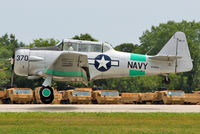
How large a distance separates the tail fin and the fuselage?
445mm

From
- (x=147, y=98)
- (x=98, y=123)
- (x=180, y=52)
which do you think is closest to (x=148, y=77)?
(x=147, y=98)

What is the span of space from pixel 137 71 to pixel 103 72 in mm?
1998

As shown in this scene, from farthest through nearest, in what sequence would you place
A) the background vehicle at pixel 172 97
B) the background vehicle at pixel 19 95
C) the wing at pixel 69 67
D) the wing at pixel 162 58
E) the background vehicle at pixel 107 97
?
the background vehicle at pixel 172 97
the background vehicle at pixel 107 97
the background vehicle at pixel 19 95
the wing at pixel 162 58
the wing at pixel 69 67

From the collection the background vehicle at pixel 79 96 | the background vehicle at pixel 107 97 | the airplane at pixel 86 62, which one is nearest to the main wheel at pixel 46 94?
the airplane at pixel 86 62

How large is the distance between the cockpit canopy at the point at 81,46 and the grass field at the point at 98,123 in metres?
5.16

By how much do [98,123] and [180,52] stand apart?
10.4 meters

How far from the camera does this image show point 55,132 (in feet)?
34.9

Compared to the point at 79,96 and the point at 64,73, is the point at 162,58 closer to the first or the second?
the point at 64,73

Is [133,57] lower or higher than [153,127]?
higher

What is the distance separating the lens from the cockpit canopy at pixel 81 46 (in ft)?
66.1

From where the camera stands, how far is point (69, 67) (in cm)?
1969

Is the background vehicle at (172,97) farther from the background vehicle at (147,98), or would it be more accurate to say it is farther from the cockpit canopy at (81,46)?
the cockpit canopy at (81,46)

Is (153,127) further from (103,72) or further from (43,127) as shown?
(103,72)

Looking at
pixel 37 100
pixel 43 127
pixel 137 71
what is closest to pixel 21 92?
pixel 37 100
